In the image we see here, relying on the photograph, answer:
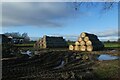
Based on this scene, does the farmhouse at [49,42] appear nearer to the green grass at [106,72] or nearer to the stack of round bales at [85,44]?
the stack of round bales at [85,44]

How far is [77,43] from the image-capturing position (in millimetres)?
34531

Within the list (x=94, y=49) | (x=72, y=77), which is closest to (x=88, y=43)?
(x=94, y=49)

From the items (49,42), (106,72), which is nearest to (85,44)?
(49,42)

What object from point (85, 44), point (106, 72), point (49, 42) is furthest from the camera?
point (49, 42)

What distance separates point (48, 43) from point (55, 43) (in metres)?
1.85

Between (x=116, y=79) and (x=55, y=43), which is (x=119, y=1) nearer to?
(x=116, y=79)

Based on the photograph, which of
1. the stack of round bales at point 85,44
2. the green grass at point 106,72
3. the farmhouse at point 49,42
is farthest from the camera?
the farmhouse at point 49,42

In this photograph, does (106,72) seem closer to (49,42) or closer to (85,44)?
(85,44)

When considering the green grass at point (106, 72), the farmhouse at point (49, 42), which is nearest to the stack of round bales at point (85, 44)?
the farmhouse at point (49, 42)

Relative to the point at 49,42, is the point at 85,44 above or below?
below

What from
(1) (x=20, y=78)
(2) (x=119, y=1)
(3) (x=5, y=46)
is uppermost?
(2) (x=119, y=1)

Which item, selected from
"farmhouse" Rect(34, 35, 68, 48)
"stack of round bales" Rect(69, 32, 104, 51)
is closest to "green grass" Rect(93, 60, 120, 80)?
"stack of round bales" Rect(69, 32, 104, 51)

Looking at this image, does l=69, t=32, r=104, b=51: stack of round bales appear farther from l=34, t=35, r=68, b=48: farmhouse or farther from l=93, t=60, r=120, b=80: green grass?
l=93, t=60, r=120, b=80: green grass

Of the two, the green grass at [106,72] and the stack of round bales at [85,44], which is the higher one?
the stack of round bales at [85,44]
